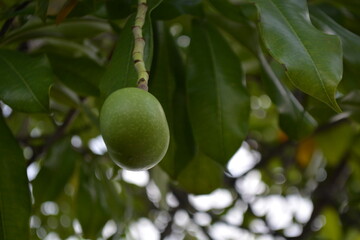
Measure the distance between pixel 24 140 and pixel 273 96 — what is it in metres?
0.80

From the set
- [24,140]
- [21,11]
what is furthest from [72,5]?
[24,140]

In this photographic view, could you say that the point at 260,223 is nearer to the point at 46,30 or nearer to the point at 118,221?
the point at 118,221

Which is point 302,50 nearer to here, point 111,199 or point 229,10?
point 229,10

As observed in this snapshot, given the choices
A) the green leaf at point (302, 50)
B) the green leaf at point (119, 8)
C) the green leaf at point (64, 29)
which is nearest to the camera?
the green leaf at point (302, 50)

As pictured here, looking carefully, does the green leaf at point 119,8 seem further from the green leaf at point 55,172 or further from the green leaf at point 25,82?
the green leaf at point 55,172

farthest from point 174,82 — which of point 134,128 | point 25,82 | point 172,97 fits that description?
point 134,128

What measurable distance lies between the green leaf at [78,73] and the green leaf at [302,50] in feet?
1.35

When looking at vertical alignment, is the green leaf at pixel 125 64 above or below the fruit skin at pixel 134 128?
below

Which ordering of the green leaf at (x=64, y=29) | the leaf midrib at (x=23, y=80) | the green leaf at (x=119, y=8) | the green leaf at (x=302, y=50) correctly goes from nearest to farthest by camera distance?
the green leaf at (x=302, y=50)
the leaf midrib at (x=23, y=80)
the green leaf at (x=119, y=8)
the green leaf at (x=64, y=29)

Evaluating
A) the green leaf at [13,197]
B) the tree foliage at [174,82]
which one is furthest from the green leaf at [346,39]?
the green leaf at [13,197]

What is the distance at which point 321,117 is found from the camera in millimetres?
1156

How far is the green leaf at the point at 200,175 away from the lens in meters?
1.16

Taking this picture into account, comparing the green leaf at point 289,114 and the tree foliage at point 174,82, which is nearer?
the tree foliage at point 174,82

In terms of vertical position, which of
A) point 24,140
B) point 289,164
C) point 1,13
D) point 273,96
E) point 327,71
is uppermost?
point 327,71
